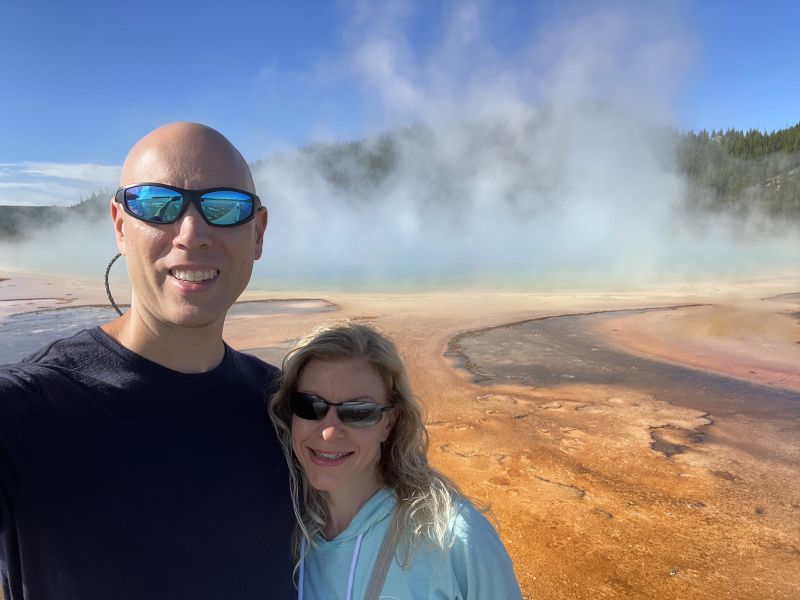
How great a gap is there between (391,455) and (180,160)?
46.8 inches

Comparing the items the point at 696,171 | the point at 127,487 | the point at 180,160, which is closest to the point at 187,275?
the point at 180,160

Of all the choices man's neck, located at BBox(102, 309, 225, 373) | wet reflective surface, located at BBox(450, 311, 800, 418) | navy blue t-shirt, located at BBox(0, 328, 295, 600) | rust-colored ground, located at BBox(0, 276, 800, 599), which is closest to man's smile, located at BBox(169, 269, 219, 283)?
man's neck, located at BBox(102, 309, 225, 373)

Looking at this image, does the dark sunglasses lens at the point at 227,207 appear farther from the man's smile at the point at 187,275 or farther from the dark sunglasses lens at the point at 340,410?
the dark sunglasses lens at the point at 340,410

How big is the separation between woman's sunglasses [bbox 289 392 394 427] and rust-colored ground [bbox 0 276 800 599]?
2.26 m

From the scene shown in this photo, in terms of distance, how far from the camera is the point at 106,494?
4.22ft

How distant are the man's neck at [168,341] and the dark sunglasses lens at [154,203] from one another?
0.95 feet

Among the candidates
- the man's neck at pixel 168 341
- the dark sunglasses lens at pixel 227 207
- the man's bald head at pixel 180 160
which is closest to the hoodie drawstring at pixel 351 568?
the man's neck at pixel 168 341

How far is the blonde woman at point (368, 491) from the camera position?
59.0 inches

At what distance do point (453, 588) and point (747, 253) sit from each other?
177 ft

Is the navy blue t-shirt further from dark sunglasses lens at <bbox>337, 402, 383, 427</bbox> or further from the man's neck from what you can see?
dark sunglasses lens at <bbox>337, 402, 383, 427</bbox>

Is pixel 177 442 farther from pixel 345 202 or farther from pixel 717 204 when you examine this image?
pixel 345 202

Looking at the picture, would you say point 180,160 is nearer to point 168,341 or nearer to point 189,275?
point 189,275

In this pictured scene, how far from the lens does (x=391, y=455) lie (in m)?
1.87

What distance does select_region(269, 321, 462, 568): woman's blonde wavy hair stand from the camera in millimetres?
1561
